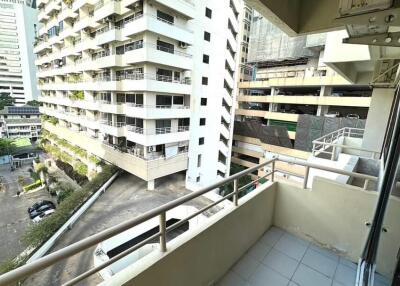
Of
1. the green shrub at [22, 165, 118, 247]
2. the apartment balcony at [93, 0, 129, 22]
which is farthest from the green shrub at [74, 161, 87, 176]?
the apartment balcony at [93, 0, 129, 22]

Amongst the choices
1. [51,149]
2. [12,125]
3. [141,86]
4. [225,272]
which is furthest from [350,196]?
[12,125]

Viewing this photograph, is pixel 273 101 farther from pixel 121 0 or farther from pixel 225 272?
pixel 225 272

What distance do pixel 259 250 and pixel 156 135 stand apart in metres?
7.23

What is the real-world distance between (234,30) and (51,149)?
688 inches

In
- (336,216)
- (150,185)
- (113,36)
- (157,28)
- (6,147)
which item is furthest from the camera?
(6,147)

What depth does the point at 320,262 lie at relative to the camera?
235cm

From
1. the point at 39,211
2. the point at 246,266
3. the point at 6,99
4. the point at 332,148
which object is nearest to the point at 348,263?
the point at 246,266

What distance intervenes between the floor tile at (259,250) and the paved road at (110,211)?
348 centimetres

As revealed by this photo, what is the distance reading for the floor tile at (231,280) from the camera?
204cm

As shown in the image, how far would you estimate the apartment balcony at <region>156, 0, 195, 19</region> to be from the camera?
328 inches

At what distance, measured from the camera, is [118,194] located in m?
8.58

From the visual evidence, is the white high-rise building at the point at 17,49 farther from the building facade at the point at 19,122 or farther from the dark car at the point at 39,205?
the dark car at the point at 39,205

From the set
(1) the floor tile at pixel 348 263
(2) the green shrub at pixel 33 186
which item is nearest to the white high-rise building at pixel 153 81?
(2) the green shrub at pixel 33 186

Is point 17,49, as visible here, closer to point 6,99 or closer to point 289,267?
point 6,99
